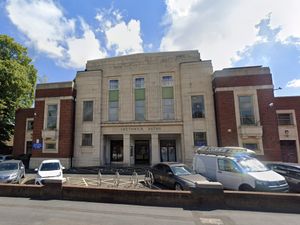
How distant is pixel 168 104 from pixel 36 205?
17139mm

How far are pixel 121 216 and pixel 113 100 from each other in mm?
18401

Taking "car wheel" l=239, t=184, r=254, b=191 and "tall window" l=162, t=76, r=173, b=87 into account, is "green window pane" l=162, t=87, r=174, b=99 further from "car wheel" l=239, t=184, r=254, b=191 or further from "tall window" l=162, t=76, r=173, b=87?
"car wheel" l=239, t=184, r=254, b=191

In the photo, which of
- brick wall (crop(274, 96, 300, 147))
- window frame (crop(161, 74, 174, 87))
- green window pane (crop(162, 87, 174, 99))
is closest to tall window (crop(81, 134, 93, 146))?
green window pane (crop(162, 87, 174, 99))

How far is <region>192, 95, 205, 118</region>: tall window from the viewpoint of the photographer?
21.7m

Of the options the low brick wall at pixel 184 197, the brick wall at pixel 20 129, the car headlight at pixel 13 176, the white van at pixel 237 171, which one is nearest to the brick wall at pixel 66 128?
the brick wall at pixel 20 129

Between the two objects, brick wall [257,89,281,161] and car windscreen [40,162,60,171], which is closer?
car windscreen [40,162,60,171]

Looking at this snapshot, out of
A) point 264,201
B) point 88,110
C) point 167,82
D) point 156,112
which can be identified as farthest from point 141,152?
point 264,201

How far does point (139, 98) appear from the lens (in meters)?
23.5

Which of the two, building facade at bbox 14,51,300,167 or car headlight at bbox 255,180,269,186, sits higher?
building facade at bbox 14,51,300,167

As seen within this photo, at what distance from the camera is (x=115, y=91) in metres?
24.1

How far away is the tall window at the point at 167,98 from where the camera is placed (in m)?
22.6

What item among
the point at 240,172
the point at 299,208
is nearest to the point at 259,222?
the point at 299,208

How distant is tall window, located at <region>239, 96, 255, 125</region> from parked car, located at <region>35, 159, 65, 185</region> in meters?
16.8

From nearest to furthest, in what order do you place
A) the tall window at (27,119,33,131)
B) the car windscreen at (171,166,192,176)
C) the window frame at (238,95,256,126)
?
1. the car windscreen at (171,166,192,176)
2. the window frame at (238,95,256,126)
3. the tall window at (27,119,33,131)
